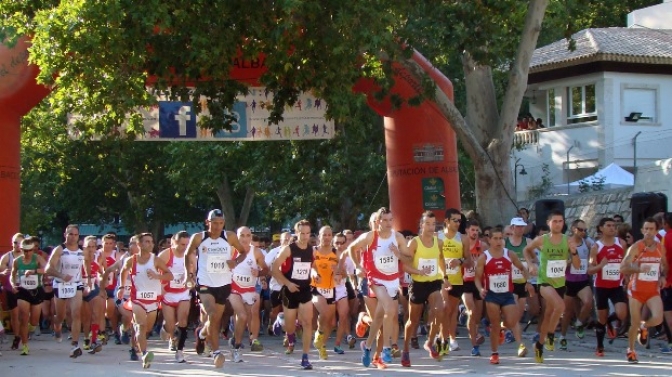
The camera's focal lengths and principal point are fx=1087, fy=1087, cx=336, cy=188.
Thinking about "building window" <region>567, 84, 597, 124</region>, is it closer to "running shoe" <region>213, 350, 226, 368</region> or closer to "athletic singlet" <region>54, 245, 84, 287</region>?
"athletic singlet" <region>54, 245, 84, 287</region>

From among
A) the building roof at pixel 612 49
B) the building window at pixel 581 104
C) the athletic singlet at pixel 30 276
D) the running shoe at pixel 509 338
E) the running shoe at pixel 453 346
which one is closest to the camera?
the running shoe at pixel 453 346

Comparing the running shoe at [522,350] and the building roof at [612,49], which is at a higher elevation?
the building roof at [612,49]

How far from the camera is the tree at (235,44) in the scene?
15.1 m

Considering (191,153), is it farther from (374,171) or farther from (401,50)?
(401,50)

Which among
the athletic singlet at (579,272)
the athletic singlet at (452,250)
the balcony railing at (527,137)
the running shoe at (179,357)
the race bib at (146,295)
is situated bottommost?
the running shoe at (179,357)

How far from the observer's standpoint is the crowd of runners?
13.5 metres

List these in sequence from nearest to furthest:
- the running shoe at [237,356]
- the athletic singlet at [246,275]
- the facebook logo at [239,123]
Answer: the running shoe at [237,356]
the athletic singlet at [246,275]
the facebook logo at [239,123]

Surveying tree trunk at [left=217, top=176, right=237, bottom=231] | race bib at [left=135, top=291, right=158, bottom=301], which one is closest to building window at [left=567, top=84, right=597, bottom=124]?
tree trunk at [left=217, top=176, right=237, bottom=231]

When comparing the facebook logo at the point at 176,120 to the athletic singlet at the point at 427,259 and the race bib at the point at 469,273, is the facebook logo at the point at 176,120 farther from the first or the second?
the athletic singlet at the point at 427,259

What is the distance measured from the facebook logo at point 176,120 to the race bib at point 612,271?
8366mm

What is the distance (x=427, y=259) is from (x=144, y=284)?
12.4 feet

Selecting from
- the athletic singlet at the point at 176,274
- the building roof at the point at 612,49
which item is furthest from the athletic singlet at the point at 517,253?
the building roof at the point at 612,49

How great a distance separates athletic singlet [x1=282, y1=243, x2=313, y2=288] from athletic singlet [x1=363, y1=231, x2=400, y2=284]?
3.56 ft

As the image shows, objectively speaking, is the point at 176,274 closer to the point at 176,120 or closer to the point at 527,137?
the point at 176,120
